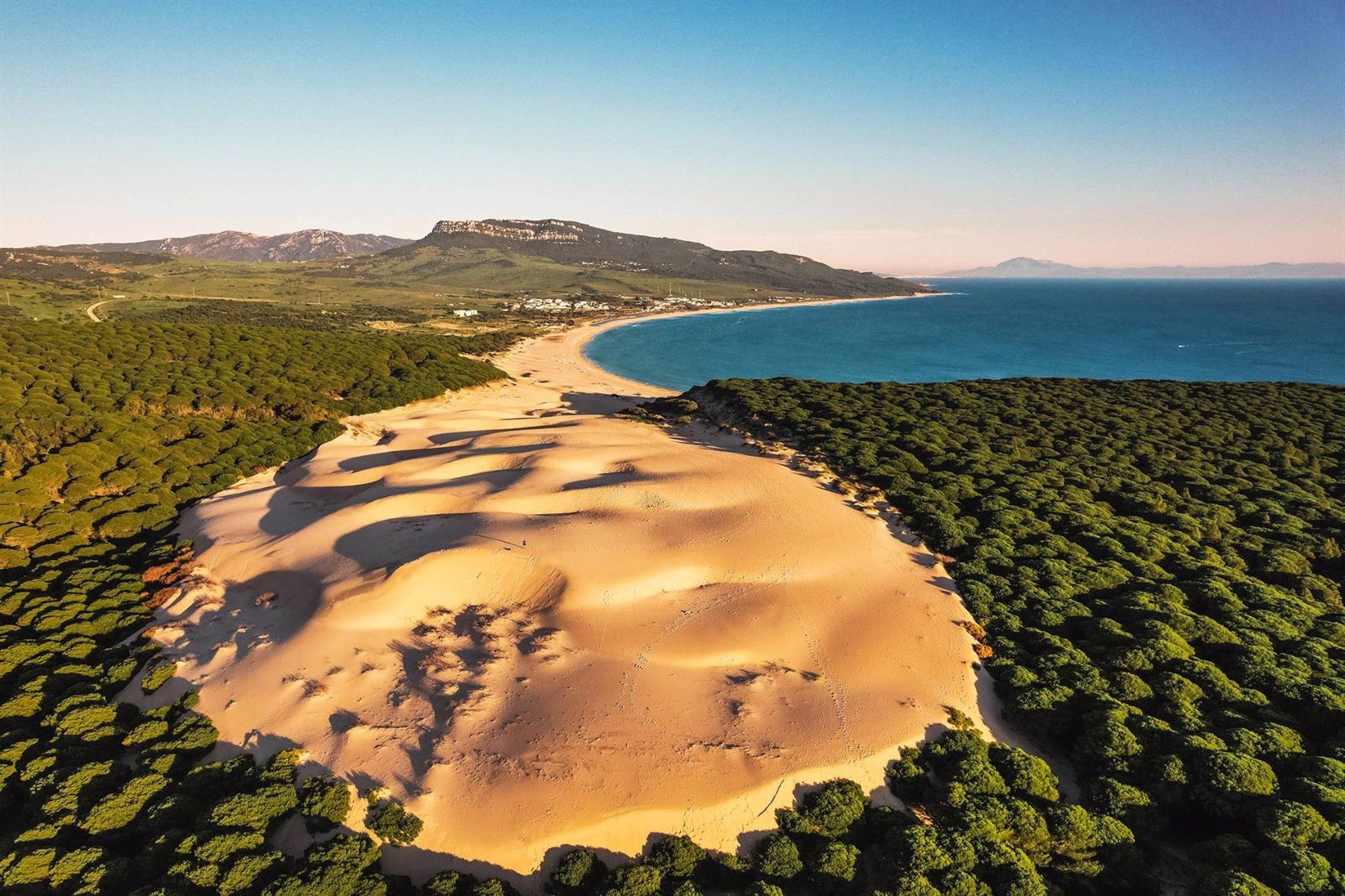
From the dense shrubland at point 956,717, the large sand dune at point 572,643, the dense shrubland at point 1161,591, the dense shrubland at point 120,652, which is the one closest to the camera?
the dense shrubland at point 120,652

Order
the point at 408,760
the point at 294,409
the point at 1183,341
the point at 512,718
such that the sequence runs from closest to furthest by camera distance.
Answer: the point at 408,760 < the point at 512,718 < the point at 294,409 < the point at 1183,341

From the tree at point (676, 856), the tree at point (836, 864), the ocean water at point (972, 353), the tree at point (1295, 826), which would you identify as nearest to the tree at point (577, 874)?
the tree at point (676, 856)

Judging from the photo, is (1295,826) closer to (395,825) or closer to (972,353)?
(395,825)

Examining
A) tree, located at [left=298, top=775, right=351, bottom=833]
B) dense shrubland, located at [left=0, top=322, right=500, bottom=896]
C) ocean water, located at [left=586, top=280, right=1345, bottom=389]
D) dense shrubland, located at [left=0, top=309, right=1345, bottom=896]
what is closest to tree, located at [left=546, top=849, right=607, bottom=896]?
dense shrubland, located at [left=0, top=309, right=1345, bottom=896]

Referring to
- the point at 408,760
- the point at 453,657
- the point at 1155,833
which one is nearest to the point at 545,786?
the point at 408,760

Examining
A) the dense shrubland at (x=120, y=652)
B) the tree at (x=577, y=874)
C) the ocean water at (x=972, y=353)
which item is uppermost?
the ocean water at (x=972, y=353)

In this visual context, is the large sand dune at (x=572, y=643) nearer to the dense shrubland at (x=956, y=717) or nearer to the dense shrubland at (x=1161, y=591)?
the dense shrubland at (x=956, y=717)

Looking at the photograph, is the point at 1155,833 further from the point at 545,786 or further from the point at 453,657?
the point at 453,657
